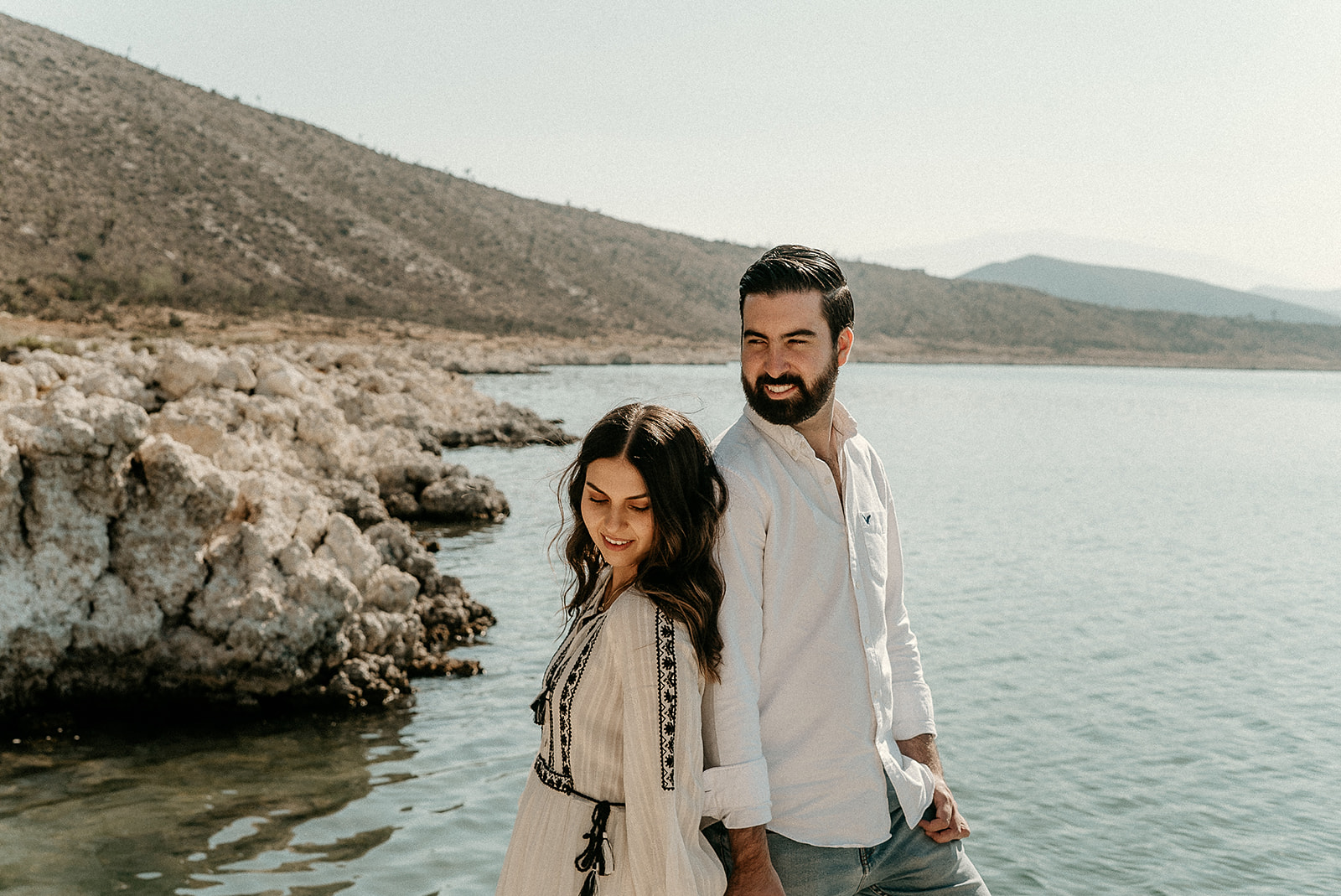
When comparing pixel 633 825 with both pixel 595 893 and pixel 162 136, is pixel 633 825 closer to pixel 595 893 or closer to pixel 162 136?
pixel 595 893

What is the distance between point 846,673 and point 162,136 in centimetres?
6227

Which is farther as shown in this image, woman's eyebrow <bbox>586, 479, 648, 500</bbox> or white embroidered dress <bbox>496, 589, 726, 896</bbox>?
woman's eyebrow <bbox>586, 479, 648, 500</bbox>

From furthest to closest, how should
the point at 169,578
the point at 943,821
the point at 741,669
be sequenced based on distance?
the point at 169,578, the point at 943,821, the point at 741,669

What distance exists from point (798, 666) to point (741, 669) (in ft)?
0.64

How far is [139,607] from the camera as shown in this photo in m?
6.30

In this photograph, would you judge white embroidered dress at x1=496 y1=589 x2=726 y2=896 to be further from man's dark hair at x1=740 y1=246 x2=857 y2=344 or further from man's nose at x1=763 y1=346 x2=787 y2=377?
man's dark hair at x1=740 y1=246 x2=857 y2=344

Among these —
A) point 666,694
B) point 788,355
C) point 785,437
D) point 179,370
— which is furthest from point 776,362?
point 179,370

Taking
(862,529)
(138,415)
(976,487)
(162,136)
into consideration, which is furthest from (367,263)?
(862,529)

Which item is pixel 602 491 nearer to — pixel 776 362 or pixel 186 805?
pixel 776 362

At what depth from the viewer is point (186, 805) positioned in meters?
5.37

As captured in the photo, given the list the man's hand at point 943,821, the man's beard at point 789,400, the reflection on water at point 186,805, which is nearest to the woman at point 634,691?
the man's beard at point 789,400

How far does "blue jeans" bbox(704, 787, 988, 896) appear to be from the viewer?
2199mm

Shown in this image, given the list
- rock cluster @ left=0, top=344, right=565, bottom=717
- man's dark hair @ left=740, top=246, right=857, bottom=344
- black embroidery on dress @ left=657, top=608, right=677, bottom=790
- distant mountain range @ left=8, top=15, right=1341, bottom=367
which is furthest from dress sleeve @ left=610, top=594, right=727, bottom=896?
distant mountain range @ left=8, top=15, right=1341, bottom=367

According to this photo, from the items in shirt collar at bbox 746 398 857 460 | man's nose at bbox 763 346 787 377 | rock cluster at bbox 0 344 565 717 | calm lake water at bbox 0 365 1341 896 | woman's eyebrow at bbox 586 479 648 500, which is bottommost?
calm lake water at bbox 0 365 1341 896
